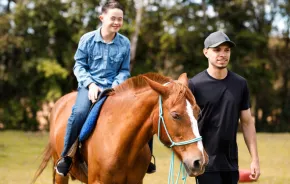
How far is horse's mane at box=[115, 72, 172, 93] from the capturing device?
205 inches

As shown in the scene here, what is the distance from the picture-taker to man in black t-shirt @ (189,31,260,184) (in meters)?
5.35

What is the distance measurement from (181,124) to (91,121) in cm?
144

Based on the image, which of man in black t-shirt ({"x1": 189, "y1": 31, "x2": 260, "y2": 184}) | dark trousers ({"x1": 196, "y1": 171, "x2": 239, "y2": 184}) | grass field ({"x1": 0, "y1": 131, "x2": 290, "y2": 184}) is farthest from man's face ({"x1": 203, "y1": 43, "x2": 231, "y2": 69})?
grass field ({"x1": 0, "y1": 131, "x2": 290, "y2": 184})

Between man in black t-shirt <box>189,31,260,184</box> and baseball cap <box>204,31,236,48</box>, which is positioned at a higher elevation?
baseball cap <box>204,31,236,48</box>

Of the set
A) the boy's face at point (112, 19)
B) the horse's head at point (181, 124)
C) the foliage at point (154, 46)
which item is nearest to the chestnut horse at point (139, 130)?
the horse's head at point (181, 124)

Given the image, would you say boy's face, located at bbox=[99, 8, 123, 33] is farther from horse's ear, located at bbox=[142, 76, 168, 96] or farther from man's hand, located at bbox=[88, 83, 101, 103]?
horse's ear, located at bbox=[142, 76, 168, 96]

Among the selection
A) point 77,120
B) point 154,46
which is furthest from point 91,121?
point 154,46


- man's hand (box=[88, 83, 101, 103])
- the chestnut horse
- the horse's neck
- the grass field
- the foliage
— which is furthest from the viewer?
the foliage

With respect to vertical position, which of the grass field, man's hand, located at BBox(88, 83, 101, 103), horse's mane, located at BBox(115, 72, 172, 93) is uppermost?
horse's mane, located at BBox(115, 72, 172, 93)

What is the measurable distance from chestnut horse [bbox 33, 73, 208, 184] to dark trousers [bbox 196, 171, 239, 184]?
668 mm

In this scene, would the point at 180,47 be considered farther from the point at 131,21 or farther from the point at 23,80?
the point at 23,80

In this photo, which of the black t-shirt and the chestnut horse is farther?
the black t-shirt

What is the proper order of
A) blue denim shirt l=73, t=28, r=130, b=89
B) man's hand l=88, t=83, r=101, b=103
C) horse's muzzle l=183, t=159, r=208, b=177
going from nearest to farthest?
horse's muzzle l=183, t=159, r=208, b=177 < man's hand l=88, t=83, r=101, b=103 < blue denim shirt l=73, t=28, r=130, b=89

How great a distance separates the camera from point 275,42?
1454 inches
